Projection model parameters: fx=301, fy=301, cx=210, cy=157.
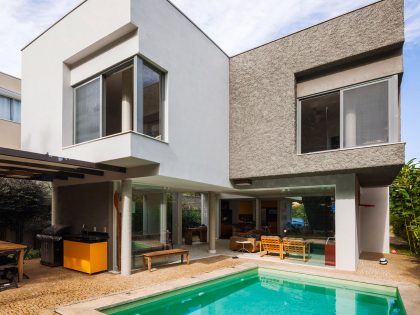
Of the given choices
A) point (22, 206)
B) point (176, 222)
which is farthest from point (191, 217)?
point (22, 206)

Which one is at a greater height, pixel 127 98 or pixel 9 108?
pixel 9 108

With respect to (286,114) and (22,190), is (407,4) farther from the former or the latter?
(22,190)

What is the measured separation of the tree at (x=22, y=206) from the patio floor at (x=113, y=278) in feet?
11.0

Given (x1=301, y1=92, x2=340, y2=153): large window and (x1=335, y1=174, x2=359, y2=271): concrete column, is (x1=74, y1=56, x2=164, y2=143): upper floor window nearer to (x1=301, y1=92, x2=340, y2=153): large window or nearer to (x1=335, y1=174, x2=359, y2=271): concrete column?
(x1=301, y1=92, x2=340, y2=153): large window

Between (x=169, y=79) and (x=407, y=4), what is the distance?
7.94 metres

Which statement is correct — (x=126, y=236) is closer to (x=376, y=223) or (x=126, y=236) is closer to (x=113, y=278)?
(x=113, y=278)

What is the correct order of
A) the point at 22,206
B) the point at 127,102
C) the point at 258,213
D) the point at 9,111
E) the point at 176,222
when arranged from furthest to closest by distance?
the point at 258,213 < the point at 176,222 < the point at 9,111 < the point at 22,206 < the point at 127,102

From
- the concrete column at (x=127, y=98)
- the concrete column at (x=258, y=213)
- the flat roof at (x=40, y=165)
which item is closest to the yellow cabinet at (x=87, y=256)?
the flat roof at (x=40, y=165)

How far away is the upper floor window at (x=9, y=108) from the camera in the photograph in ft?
57.8

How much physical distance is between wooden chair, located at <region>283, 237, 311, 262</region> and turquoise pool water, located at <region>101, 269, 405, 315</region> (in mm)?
2781

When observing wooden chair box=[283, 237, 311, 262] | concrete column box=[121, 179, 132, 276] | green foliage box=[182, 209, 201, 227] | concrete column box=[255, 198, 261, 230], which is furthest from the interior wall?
concrete column box=[121, 179, 132, 276]

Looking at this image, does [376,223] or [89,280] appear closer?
[89,280]

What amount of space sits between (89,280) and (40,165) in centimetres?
373

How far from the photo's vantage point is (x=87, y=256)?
32.1 feet
